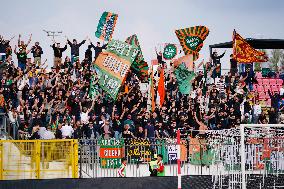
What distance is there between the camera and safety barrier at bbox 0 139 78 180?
18531 mm

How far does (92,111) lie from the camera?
25.1m

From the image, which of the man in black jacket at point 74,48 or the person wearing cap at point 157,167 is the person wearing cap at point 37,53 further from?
the person wearing cap at point 157,167

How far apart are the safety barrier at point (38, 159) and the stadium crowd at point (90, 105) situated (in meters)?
3.05

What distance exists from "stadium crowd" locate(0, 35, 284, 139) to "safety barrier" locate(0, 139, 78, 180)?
3.05 m

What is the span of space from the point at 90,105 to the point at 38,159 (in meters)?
6.74

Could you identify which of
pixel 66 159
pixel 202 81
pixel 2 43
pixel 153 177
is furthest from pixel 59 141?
pixel 202 81

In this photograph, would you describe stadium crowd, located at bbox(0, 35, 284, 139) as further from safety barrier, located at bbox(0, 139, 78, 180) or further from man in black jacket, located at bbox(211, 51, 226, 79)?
safety barrier, located at bbox(0, 139, 78, 180)

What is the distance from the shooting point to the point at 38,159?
1872cm

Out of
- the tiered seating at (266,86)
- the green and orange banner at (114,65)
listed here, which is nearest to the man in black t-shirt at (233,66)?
the tiered seating at (266,86)

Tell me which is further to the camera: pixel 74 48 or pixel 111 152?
pixel 74 48

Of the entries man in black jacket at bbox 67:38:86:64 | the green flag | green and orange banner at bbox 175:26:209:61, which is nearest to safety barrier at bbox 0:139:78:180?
the green flag

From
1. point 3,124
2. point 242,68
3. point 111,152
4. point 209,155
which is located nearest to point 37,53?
point 3,124

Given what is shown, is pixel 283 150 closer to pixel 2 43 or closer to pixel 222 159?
pixel 222 159

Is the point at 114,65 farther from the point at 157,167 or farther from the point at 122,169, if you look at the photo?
the point at 157,167
